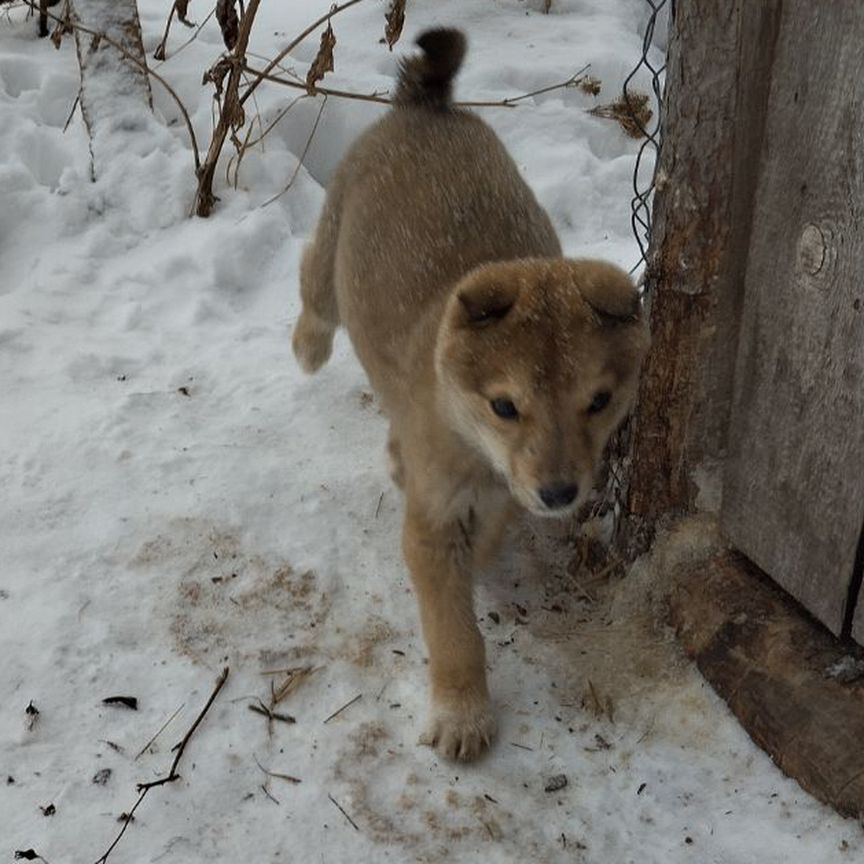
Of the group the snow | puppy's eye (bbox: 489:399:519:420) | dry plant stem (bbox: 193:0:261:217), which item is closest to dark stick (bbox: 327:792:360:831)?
the snow

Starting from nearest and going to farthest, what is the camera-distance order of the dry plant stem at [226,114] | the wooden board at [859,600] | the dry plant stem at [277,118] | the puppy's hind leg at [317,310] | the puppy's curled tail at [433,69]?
the wooden board at [859,600]
the puppy's curled tail at [433,69]
the puppy's hind leg at [317,310]
the dry plant stem at [226,114]
the dry plant stem at [277,118]

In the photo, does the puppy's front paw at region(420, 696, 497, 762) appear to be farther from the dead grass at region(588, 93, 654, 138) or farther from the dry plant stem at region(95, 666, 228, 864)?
the dead grass at region(588, 93, 654, 138)

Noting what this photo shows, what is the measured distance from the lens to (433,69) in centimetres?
370

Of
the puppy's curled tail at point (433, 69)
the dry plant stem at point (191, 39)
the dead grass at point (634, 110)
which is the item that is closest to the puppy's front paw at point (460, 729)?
the puppy's curled tail at point (433, 69)

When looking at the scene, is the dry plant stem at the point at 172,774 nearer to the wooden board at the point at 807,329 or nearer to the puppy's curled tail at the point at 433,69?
the wooden board at the point at 807,329

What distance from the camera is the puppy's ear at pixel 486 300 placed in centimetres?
258

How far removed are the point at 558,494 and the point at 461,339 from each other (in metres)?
0.45

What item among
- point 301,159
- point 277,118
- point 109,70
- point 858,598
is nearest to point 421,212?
point 858,598

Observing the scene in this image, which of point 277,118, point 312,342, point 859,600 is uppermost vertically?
point 277,118

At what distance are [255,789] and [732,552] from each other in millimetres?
1377

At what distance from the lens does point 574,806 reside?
2566 millimetres

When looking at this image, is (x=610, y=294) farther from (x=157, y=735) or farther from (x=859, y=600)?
(x=157, y=735)

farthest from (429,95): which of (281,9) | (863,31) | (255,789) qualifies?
(281,9)

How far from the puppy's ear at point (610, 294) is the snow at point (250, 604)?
79cm
